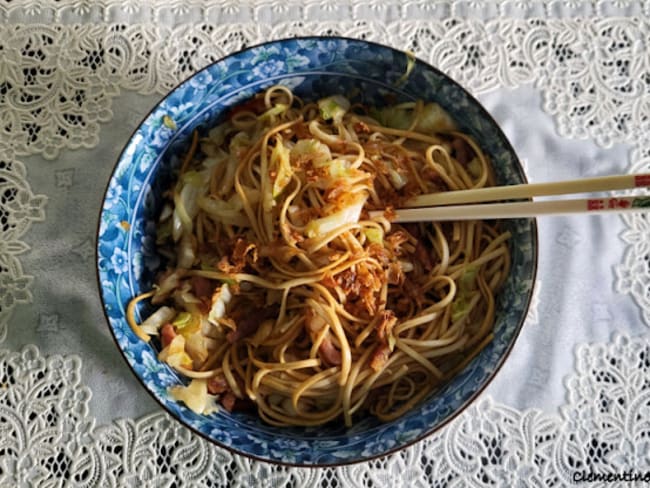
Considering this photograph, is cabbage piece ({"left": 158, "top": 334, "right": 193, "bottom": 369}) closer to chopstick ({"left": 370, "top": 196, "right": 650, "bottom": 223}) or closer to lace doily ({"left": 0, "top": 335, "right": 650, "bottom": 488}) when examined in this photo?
lace doily ({"left": 0, "top": 335, "right": 650, "bottom": 488})

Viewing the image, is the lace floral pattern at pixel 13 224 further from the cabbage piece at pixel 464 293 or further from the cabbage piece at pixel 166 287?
the cabbage piece at pixel 464 293

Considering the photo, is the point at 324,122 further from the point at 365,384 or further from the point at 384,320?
the point at 365,384

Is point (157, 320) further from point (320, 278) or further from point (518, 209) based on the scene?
point (518, 209)

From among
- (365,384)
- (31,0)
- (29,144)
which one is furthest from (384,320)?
(31,0)

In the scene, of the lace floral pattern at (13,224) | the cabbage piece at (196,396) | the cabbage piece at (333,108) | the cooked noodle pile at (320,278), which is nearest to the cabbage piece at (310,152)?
the cooked noodle pile at (320,278)

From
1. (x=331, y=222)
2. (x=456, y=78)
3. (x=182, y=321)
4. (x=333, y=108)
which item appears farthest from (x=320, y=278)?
(x=456, y=78)

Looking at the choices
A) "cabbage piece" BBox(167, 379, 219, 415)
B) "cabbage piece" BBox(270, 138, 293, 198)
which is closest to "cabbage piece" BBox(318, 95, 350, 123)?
"cabbage piece" BBox(270, 138, 293, 198)
